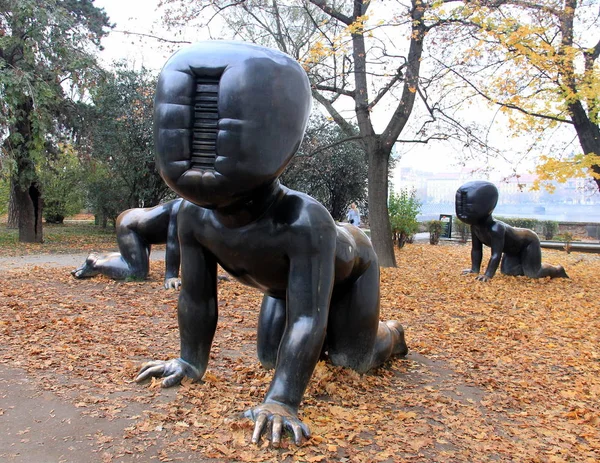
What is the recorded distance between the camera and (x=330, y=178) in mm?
21141

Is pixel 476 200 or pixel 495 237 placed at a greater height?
pixel 476 200

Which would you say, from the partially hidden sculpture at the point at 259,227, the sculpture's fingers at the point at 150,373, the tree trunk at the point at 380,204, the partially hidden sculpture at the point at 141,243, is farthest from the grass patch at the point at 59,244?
the partially hidden sculpture at the point at 259,227

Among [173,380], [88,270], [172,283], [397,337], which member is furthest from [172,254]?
[173,380]

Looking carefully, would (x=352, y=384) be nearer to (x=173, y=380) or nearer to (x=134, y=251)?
(x=173, y=380)

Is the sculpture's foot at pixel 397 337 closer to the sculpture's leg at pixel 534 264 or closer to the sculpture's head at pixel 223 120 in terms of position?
the sculpture's head at pixel 223 120

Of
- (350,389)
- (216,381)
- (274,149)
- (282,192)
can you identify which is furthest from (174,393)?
(274,149)

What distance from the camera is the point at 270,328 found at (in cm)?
345

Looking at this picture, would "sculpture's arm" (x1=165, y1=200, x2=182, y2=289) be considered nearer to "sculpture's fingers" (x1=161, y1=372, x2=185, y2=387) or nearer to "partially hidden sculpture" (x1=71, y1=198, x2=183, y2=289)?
"partially hidden sculpture" (x1=71, y1=198, x2=183, y2=289)

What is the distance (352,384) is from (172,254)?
4.87 metres

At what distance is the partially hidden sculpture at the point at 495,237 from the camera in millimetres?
9609

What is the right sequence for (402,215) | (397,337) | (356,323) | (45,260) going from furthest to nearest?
(402,215) → (45,260) → (397,337) → (356,323)

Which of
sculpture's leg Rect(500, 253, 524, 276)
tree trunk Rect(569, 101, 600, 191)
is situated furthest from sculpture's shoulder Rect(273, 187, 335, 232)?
tree trunk Rect(569, 101, 600, 191)

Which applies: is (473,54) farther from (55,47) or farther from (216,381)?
(55,47)

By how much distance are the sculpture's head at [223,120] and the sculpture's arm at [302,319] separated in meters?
0.48
